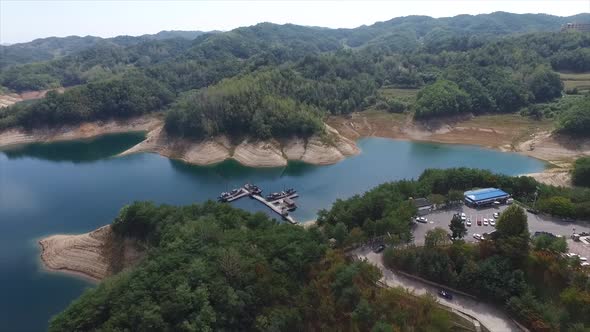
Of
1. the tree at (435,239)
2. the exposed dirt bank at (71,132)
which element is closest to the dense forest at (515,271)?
the tree at (435,239)

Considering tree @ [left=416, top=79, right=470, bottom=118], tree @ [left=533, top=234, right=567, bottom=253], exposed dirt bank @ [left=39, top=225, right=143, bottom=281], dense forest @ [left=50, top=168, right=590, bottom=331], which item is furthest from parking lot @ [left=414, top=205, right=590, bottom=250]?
tree @ [left=416, top=79, right=470, bottom=118]

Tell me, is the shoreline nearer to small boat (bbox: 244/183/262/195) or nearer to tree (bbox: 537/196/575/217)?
small boat (bbox: 244/183/262/195)

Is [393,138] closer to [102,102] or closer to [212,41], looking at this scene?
[102,102]

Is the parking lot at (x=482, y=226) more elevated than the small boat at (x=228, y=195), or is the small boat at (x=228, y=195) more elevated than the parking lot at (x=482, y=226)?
the parking lot at (x=482, y=226)

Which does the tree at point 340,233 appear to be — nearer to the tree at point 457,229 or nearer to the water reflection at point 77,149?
the tree at point 457,229

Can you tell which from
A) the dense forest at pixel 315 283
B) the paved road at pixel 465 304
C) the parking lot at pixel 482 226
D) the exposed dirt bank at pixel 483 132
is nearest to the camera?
the dense forest at pixel 315 283

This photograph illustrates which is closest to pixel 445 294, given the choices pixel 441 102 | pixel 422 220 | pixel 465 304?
pixel 465 304

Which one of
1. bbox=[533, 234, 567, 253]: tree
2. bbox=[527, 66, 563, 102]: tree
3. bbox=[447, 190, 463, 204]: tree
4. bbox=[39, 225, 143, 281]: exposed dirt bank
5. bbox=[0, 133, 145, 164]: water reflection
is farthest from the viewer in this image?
bbox=[527, 66, 563, 102]: tree

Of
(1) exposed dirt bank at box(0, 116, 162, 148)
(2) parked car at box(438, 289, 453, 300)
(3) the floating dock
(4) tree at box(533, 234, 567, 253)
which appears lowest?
(3) the floating dock
